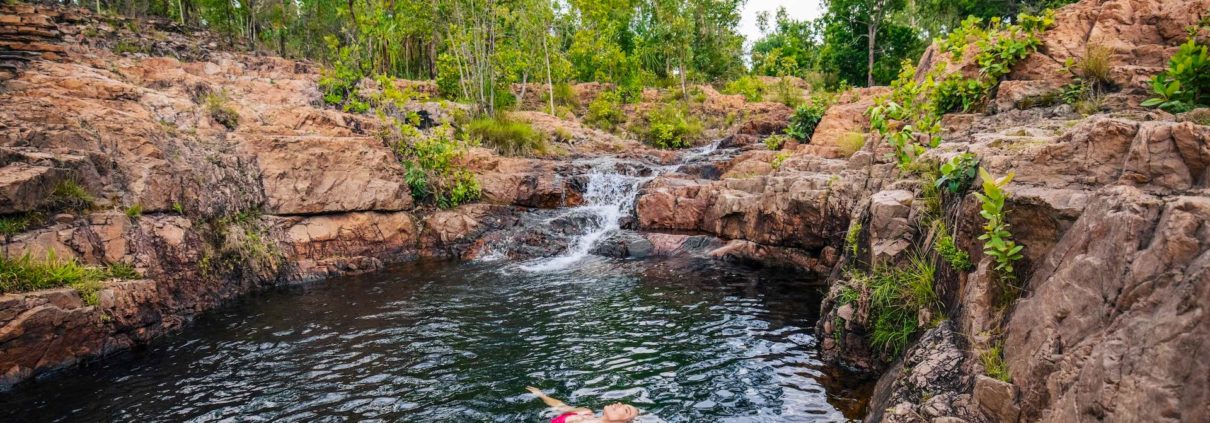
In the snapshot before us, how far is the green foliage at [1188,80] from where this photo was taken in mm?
4887

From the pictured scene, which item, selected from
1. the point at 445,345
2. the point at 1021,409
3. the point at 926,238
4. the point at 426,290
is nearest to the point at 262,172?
the point at 426,290

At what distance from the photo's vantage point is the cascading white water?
1412cm

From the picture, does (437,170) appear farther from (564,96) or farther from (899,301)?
(564,96)

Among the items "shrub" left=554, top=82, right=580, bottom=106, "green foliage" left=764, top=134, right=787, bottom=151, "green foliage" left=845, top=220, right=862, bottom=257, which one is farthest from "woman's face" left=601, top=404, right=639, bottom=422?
"shrub" left=554, top=82, right=580, bottom=106

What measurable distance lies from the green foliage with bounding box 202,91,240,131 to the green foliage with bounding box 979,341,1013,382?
1462 cm

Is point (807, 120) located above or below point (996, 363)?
above

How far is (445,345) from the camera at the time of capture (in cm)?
780

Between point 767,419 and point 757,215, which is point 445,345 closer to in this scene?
point 767,419

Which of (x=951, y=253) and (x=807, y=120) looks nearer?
(x=951, y=253)

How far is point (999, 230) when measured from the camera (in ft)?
13.4

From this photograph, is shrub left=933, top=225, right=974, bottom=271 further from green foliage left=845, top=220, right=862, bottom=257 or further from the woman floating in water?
the woman floating in water

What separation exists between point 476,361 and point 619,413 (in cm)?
263

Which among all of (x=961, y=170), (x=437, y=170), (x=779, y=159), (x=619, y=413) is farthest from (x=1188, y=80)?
(x=437, y=170)

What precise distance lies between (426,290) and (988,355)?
9169 mm
